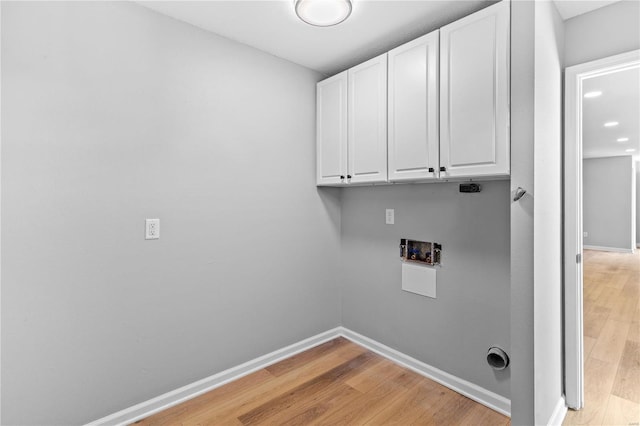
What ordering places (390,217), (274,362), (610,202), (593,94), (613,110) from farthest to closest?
(610,202) < (613,110) < (593,94) < (390,217) < (274,362)

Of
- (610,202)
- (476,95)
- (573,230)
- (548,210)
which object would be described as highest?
(476,95)

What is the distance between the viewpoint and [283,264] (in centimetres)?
261

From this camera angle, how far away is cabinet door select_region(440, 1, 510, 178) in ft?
5.48

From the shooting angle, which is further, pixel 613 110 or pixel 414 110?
pixel 613 110

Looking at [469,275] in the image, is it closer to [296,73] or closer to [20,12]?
[296,73]

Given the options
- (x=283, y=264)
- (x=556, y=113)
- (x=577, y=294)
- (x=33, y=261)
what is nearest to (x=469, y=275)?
(x=577, y=294)

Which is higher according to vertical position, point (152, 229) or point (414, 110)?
point (414, 110)

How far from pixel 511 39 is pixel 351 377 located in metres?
2.42

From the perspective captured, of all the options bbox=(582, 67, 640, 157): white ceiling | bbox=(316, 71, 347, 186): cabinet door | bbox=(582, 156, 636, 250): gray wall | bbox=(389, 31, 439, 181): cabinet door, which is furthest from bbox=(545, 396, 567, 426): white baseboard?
bbox=(582, 156, 636, 250): gray wall

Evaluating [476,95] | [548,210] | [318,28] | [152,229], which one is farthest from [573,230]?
[152,229]

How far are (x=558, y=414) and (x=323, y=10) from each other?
2756mm

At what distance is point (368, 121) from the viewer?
94.0 inches

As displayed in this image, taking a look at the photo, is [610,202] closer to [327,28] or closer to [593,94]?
[593,94]

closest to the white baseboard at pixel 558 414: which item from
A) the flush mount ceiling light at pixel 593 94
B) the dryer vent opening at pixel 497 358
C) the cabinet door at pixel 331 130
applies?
the dryer vent opening at pixel 497 358
